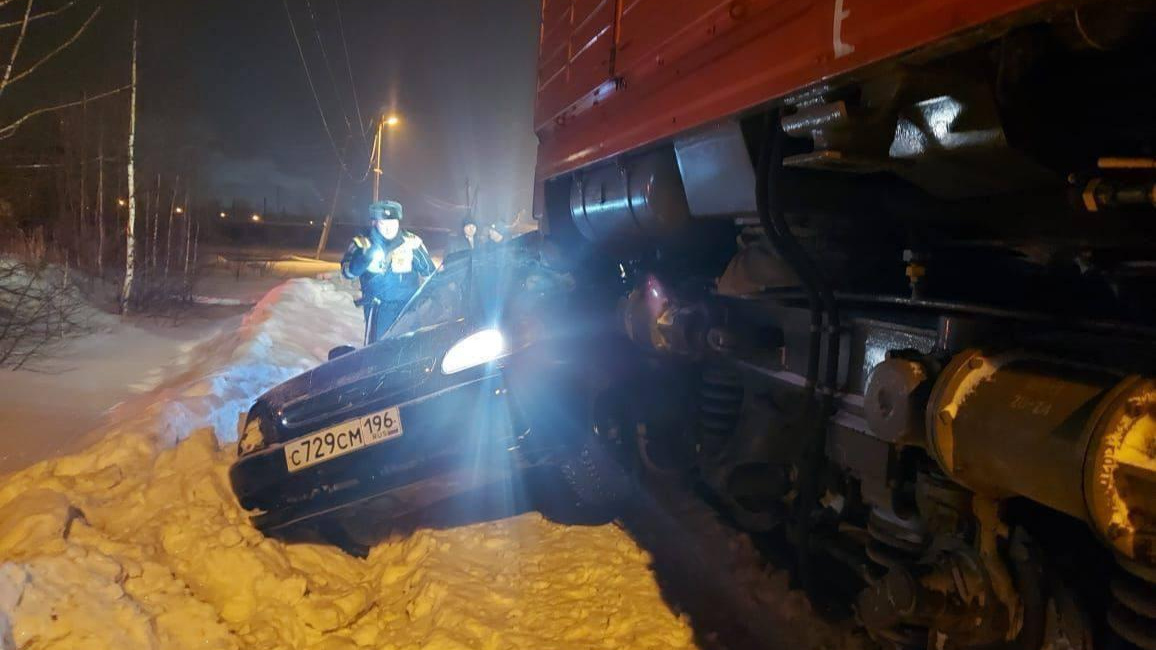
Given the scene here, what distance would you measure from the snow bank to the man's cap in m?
3.79

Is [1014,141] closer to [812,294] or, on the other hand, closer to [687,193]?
[812,294]

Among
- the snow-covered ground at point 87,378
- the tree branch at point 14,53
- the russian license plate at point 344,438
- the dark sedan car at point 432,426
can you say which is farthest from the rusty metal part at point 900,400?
the tree branch at point 14,53

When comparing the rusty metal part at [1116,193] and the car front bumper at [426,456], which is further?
the car front bumper at [426,456]

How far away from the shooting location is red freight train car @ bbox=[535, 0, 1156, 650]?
1.51 metres

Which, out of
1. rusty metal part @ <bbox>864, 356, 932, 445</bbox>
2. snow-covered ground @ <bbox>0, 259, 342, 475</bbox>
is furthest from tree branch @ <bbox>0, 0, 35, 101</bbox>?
rusty metal part @ <bbox>864, 356, 932, 445</bbox>

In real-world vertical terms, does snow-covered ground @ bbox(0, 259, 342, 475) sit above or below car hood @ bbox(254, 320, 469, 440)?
below

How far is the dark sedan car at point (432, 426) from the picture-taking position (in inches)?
145

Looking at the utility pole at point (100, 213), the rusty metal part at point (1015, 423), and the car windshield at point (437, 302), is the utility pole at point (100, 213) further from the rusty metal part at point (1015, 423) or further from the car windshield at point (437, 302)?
the rusty metal part at point (1015, 423)

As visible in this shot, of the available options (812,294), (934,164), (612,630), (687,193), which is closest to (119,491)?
(612,630)

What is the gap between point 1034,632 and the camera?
1795 mm

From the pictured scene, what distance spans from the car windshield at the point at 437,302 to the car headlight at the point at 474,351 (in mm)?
747

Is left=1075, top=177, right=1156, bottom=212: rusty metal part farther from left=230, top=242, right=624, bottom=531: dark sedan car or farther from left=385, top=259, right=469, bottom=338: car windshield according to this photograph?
left=385, top=259, right=469, bottom=338: car windshield

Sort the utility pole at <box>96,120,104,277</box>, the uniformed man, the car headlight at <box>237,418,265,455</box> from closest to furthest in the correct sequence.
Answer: the car headlight at <box>237,418,265,455</box>
the uniformed man
the utility pole at <box>96,120,104,277</box>

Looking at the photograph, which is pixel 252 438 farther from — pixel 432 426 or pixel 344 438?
pixel 432 426
